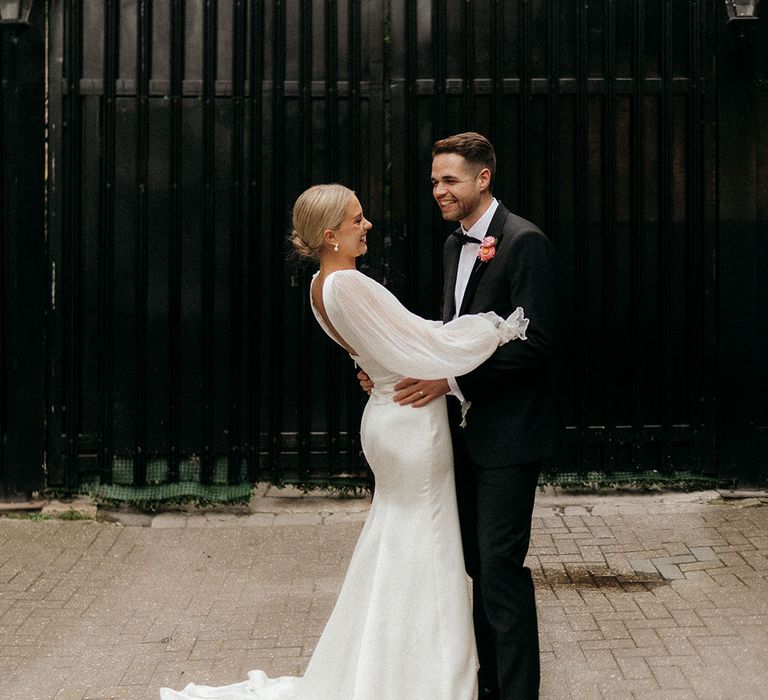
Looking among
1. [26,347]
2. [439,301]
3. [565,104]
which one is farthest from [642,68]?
[26,347]

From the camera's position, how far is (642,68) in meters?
7.45

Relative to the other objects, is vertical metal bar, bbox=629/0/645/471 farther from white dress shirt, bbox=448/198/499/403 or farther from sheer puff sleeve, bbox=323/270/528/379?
sheer puff sleeve, bbox=323/270/528/379

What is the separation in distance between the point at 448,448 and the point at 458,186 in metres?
1.02

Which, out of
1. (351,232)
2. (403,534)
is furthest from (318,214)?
(403,534)

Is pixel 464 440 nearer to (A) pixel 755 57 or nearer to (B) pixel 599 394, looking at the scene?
(B) pixel 599 394

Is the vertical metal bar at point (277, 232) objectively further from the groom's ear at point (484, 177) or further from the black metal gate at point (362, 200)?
the groom's ear at point (484, 177)

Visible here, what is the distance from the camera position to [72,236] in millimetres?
7484

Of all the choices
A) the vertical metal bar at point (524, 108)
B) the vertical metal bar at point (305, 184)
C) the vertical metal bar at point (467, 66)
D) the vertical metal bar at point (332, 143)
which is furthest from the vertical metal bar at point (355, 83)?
the vertical metal bar at point (524, 108)

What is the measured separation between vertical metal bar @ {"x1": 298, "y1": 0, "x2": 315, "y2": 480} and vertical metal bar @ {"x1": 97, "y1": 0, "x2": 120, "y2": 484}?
51.0 inches

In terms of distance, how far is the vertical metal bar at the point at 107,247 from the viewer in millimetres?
7469

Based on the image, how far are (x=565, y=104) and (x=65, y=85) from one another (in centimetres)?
346

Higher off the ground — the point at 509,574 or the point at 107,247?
the point at 107,247

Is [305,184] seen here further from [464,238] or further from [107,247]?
[464,238]

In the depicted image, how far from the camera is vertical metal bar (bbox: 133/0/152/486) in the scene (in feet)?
24.4
